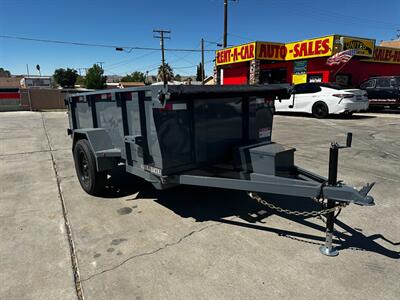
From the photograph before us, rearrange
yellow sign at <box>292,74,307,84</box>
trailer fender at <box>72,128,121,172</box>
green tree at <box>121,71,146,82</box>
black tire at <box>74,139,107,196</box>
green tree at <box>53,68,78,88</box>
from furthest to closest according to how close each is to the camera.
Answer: green tree at <box>121,71,146,82</box> → green tree at <box>53,68,78,88</box> → yellow sign at <box>292,74,307,84</box> → black tire at <box>74,139,107,196</box> → trailer fender at <box>72,128,121,172</box>

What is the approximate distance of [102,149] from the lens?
4395mm

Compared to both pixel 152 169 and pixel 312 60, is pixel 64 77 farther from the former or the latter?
pixel 152 169

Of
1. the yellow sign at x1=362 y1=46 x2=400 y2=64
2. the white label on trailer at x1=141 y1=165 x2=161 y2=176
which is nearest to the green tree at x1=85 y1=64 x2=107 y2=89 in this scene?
the yellow sign at x1=362 y1=46 x2=400 y2=64

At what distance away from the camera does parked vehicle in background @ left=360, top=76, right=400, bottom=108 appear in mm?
15609

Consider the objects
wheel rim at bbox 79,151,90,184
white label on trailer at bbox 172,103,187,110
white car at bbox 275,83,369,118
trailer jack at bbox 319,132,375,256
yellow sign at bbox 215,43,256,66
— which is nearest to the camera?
trailer jack at bbox 319,132,375,256

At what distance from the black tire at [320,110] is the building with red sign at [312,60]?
581cm

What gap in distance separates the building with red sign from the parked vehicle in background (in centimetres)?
233

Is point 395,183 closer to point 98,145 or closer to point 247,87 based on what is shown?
point 247,87

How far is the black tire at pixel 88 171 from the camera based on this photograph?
4503 millimetres

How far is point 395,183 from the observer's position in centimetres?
519

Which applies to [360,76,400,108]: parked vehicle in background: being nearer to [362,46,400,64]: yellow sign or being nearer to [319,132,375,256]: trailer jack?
[362,46,400,64]: yellow sign

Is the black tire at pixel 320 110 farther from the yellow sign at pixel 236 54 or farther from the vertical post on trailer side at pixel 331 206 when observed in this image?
the vertical post on trailer side at pixel 331 206

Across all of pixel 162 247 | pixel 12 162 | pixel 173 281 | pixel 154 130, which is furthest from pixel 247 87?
pixel 12 162

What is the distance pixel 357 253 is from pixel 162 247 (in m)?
2.00
